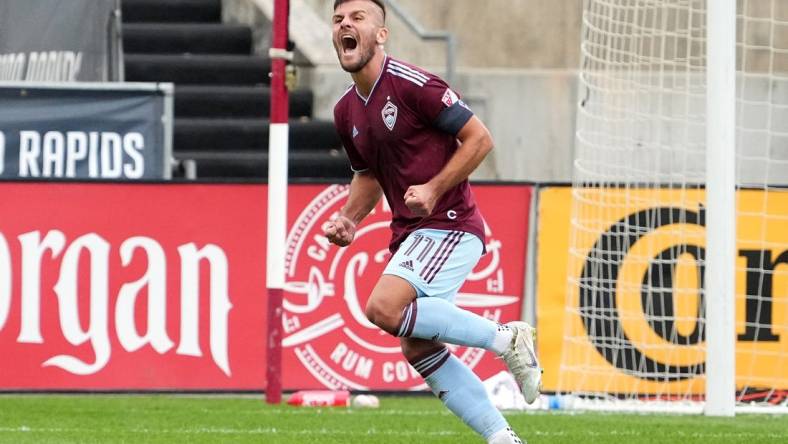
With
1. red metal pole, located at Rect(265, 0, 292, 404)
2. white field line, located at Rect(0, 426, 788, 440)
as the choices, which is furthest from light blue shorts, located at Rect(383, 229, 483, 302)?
red metal pole, located at Rect(265, 0, 292, 404)

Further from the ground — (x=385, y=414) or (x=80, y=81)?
(x=80, y=81)

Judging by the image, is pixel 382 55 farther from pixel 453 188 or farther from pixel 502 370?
pixel 502 370

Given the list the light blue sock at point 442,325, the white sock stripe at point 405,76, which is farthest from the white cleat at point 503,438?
the white sock stripe at point 405,76

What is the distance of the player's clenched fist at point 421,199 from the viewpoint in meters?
7.08

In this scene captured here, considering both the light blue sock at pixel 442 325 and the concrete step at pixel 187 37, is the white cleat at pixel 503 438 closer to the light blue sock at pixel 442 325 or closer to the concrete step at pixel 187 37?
the light blue sock at pixel 442 325

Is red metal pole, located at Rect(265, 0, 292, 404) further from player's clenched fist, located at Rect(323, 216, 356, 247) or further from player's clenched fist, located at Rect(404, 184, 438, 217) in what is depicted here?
player's clenched fist, located at Rect(404, 184, 438, 217)

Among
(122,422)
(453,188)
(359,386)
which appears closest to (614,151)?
(359,386)

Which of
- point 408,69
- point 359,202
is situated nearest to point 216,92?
point 359,202

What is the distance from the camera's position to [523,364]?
7.37 metres

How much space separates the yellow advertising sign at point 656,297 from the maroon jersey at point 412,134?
4325 millimetres

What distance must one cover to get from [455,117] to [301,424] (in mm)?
2913

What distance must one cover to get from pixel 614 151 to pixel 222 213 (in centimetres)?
292

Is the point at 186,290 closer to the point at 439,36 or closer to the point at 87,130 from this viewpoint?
the point at 87,130

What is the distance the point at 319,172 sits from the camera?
15750 mm
